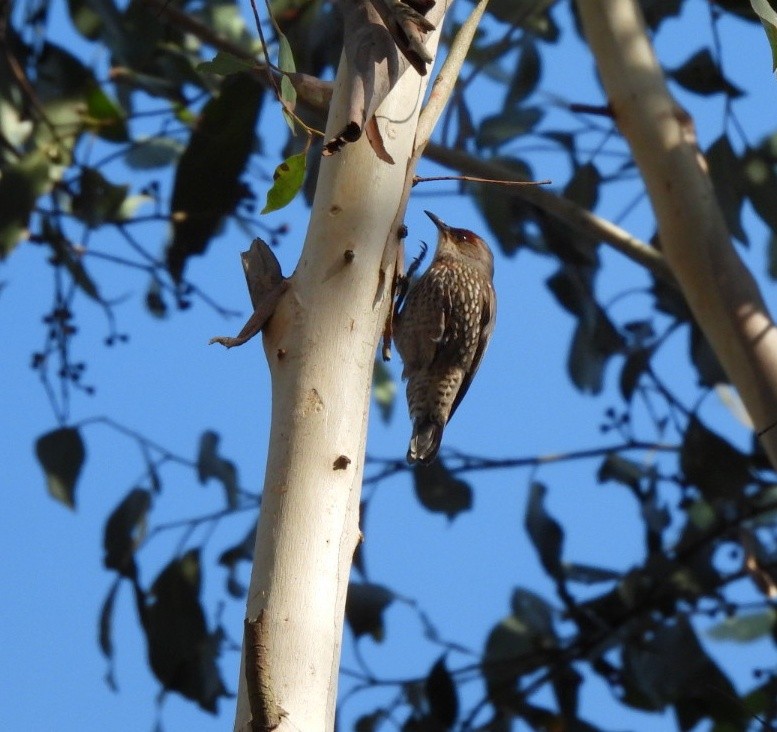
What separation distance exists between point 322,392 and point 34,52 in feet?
8.17

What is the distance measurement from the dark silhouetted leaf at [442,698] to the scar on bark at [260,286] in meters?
1.99

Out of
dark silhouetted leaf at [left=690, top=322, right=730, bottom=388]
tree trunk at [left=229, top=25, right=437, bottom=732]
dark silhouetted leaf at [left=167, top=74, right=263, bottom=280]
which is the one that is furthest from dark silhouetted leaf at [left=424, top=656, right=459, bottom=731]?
tree trunk at [left=229, top=25, right=437, bottom=732]

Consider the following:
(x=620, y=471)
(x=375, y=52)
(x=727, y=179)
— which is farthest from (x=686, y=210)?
(x=620, y=471)

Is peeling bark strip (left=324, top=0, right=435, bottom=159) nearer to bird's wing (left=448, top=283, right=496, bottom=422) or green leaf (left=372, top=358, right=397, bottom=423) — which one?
bird's wing (left=448, top=283, right=496, bottom=422)

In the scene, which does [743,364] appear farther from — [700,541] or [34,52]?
[34,52]

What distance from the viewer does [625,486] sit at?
12.2ft

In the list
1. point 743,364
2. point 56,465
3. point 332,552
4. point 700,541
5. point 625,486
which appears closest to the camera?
point 332,552

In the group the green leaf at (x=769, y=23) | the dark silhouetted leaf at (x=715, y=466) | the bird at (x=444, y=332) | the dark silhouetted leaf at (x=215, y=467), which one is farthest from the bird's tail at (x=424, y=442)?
the green leaf at (x=769, y=23)

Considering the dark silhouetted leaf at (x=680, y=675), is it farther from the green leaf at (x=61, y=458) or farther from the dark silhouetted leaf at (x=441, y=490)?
the green leaf at (x=61, y=458)

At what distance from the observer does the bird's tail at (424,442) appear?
2.79 m

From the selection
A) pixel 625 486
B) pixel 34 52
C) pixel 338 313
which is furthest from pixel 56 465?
pixel 338 313

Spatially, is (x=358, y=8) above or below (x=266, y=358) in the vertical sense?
above

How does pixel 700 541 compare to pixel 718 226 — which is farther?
pixel 700 541

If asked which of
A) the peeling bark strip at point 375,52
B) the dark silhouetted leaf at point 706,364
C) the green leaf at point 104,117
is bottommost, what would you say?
the peeling bark strip at point 375,52
